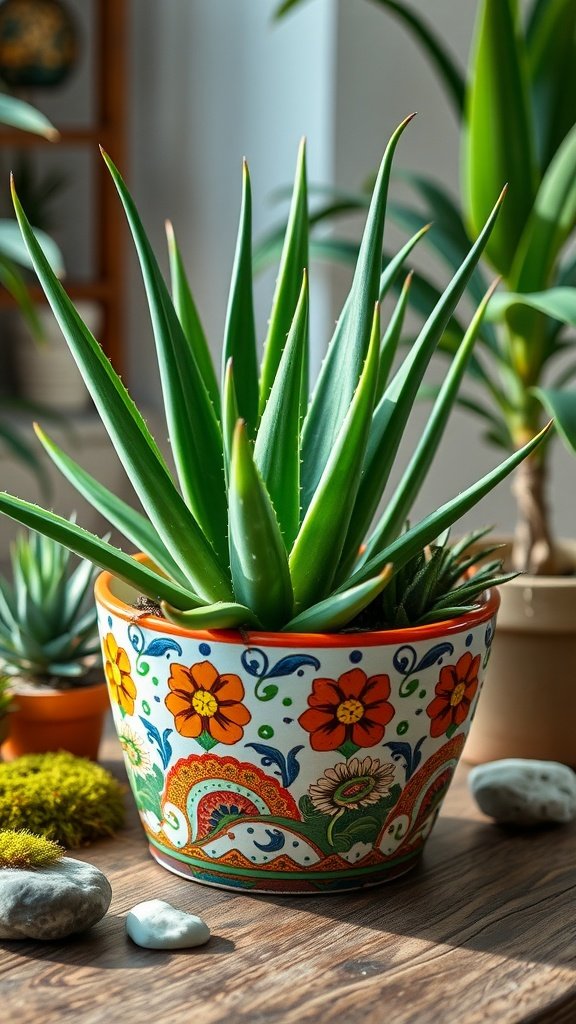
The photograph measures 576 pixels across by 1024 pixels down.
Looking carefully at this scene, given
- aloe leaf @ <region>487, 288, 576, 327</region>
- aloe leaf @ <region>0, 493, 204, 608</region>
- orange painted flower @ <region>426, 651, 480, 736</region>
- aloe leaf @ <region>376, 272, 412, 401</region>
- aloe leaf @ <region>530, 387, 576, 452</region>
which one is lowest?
orange painted flower @ <region>426, 651, 480, 736</region>

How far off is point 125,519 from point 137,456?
0.06m

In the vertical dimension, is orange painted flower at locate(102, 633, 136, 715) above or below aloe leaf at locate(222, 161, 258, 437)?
below

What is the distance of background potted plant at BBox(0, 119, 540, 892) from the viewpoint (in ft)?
2.00

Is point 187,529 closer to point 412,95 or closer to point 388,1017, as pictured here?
point 388,1017

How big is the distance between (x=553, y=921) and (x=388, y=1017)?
14 cm

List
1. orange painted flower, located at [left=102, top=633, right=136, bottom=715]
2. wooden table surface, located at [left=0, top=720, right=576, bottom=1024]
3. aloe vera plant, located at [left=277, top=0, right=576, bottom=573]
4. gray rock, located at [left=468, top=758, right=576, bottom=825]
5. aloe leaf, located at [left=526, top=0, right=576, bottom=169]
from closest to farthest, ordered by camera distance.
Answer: wooden table surface, located at [left=0, top=720, right=576, bottom=1024], orange painted flower, located at [left=102, top=633, right=136, bottom=715], gray rock, located at [left=468, top=758, right=576, bottom=825], aloe vera plant, located at [left=277, top=0, right=576, bottom=573], aloe leaf, located at [left=526, top=0, right=576, bottom=169]

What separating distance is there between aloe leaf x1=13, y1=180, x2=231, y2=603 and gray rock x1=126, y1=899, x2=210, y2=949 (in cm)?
17

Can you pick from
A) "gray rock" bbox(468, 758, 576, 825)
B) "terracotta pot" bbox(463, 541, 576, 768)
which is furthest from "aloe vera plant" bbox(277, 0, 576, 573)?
"gray rock" bbox(468, 758, 576, 825)

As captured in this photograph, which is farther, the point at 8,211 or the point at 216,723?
the point at 8,211

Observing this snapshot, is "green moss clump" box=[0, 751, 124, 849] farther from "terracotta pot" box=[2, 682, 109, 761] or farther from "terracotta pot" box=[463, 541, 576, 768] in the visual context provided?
"terracotta pot" box=[463, 541, 576, 768]

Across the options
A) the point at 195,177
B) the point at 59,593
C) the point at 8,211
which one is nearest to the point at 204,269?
the point at 195,177

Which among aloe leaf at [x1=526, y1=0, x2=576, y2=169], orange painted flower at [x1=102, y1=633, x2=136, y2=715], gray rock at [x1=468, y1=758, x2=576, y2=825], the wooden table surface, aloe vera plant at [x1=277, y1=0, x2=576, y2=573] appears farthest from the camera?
aloe leaf at [x1=526, y1=0, x2=576, y2=169]

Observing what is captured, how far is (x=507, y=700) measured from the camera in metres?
0.87

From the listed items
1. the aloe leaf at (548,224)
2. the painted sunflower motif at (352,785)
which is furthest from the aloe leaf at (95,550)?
the aloe leaf at (548,224)
